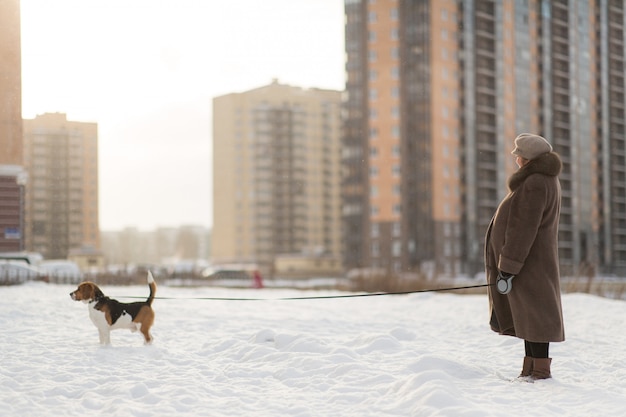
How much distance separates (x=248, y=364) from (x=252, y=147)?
75.9 metres

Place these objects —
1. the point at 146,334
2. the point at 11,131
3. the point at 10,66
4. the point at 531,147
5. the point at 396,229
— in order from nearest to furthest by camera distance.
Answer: the point at 531,147 < the point at 146,334 < the point at 10,66 < the point at 11,131 < the point at 396,229

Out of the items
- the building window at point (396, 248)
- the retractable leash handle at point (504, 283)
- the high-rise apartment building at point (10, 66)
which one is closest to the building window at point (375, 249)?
the building window at point (396, 248)

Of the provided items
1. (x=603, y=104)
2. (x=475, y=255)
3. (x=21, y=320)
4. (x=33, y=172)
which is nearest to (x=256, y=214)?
(x=33, y=172)

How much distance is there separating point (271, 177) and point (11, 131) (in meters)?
61.5

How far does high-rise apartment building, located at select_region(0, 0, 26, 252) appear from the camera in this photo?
1669 cm

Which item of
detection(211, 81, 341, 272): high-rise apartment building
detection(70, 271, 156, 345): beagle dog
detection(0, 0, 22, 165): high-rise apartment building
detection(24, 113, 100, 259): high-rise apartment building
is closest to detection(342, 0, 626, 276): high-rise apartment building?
detection(211, 81, 341, 272): high-rise apartment building

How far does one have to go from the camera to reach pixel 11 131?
19734mm

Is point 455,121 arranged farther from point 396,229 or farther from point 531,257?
point 531,257

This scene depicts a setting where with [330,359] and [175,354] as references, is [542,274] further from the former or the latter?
[175,354]

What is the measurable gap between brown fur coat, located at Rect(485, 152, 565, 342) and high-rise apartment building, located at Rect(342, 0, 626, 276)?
1777 inches

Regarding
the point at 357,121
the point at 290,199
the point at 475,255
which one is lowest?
the point at 475,255

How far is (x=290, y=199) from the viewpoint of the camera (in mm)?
80750

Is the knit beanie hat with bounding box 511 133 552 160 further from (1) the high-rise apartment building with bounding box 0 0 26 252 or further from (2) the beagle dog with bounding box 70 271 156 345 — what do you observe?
(1) the high-rise apartment building with bounding box 0 0 26 252

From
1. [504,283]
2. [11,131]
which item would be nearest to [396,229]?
[11,131]
